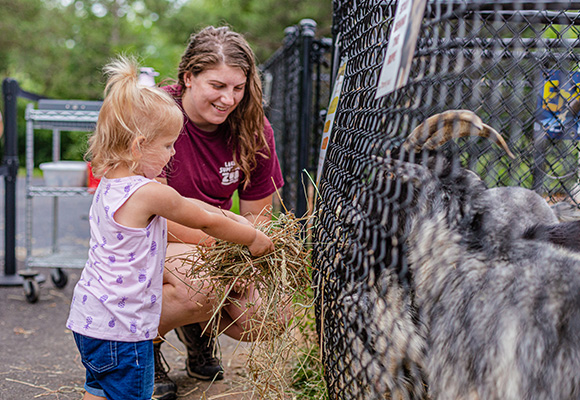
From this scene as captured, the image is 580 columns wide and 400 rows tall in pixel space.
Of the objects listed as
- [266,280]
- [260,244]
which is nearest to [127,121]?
[260,244]

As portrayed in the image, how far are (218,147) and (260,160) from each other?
0.25 m

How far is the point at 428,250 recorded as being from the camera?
186 cm

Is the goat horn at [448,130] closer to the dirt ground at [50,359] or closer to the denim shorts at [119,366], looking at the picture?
A: the dirt ground at [50,359]

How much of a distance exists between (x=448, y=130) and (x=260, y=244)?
0.85 metres

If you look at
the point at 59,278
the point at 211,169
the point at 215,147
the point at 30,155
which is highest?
the point at 215,147

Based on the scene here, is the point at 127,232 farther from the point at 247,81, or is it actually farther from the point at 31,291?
the point at 31,291

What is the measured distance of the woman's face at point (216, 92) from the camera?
9.50 ft

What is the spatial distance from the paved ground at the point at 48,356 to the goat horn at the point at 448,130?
1.10 m

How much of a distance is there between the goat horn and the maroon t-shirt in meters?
1.25

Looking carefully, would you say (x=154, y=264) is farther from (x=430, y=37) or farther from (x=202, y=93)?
(x=430, y=37)

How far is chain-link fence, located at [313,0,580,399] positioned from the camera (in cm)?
153

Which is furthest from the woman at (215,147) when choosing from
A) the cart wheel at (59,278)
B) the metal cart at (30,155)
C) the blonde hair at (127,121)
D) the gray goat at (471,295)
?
the cart wheel at (59,278)

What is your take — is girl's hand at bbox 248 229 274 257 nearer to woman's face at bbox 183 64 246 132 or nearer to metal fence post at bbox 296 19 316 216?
woman's face at bbox 183 64 246 132

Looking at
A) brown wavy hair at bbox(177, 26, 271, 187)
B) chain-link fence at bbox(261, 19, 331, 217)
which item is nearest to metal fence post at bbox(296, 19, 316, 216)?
chain-link fence at bbox(261, 19, 331, 217)
